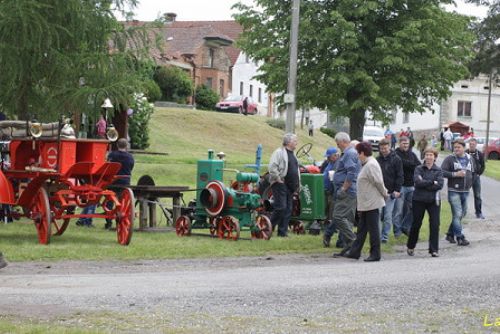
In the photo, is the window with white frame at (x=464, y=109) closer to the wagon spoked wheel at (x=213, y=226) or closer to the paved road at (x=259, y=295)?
the wagon spoked wheel at (x=213, y=226)

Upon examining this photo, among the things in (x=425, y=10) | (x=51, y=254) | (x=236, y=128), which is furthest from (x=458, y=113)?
(x=51, y=254)

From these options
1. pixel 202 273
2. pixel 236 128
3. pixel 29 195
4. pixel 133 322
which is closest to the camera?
pixel 133 322

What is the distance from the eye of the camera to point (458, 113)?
90.8 m

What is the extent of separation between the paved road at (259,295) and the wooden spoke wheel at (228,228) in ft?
6.73

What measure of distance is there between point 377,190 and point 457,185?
3603mm

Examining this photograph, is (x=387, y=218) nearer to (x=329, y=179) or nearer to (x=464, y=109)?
(x=329, y=179)

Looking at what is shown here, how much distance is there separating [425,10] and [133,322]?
26.1 m

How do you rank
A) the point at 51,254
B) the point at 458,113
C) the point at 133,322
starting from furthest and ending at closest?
the point at 458,113 < the point at 51,254 < the point at 133,322

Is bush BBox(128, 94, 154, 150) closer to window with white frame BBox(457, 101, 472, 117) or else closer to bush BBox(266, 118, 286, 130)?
bush BBox(266, 118, 286, 130)

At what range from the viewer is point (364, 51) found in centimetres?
3328

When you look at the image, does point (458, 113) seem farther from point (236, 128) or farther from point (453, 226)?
point (453, 226)

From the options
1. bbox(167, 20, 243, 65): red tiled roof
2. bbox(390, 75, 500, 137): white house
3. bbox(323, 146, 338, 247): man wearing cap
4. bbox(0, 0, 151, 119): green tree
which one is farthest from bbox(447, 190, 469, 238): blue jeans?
bbox(390, 75, 500, 137): white house

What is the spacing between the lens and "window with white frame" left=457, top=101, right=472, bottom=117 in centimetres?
9069

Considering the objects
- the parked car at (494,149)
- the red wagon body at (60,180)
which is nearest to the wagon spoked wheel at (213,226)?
the red wagon body at (60,180)
